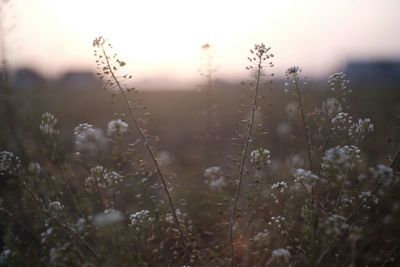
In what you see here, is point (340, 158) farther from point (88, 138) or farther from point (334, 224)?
point (88, 138)

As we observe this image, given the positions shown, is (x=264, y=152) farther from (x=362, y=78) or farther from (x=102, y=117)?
(x=362, y=78)

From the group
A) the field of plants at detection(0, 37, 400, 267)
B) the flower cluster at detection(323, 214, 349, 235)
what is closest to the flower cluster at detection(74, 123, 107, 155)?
the field of plants at detection(0, 37, 400, 267)

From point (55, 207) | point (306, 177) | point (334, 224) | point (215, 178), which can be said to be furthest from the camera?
point (215, 178)

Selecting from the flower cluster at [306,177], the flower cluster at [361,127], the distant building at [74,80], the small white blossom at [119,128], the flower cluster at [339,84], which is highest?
the flower cluster at [339,84]

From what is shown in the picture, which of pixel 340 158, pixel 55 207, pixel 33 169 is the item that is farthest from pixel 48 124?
pixel 340 158

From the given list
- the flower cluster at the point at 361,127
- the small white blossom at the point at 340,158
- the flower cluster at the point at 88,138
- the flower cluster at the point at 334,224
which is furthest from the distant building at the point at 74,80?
the flower cluster at the point at 334,224

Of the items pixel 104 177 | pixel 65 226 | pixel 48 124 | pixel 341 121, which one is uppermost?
pixel 48 124

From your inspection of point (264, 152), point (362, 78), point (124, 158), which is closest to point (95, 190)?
point (124, 158)

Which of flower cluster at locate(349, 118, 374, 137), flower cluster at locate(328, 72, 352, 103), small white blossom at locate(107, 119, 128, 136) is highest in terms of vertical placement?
flower cluster at locate(328, 72, 352, 103)

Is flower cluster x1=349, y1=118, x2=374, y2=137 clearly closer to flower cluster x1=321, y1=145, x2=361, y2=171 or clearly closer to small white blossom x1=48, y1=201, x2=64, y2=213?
flower cluster x1=321, y1=145, x2=361, y2=171

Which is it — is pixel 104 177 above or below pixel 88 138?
below

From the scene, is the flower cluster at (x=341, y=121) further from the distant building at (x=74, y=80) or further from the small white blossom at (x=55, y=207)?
the distant building at (x=74, y=80)

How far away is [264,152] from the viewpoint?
3652 millimetres

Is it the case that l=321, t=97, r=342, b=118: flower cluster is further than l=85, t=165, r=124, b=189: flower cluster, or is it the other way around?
l=321, t=97, r=342, b=118: flower cluster
